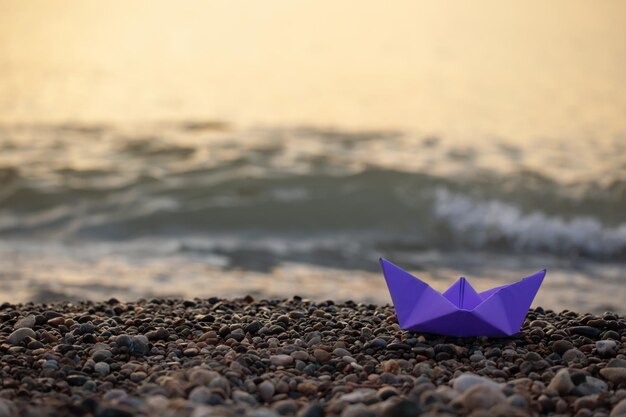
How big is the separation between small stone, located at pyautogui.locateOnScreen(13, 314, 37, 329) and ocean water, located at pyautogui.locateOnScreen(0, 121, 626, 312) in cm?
254

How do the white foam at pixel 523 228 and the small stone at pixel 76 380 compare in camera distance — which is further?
the white foam at pixel 523 228

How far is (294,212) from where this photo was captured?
10805mm

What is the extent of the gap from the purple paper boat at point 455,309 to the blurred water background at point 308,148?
3.00m

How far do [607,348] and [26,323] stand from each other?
8.38 ft

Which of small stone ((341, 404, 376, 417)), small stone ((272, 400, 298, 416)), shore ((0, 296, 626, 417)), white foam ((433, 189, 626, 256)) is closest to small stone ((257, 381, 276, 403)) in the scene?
shore ((0, 296, 626, 417))

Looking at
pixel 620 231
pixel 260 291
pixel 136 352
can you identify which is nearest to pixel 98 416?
pixel 136 352

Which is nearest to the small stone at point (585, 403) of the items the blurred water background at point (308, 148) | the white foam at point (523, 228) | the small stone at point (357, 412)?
the small stone at point (357, 412)

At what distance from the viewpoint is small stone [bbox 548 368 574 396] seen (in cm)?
320

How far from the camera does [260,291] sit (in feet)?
23.5

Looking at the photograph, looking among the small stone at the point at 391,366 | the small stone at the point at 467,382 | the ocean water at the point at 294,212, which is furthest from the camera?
the ocean water at the point at 294,212

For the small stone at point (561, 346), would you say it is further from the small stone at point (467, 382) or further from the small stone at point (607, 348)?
the small stone at point (467, 382)

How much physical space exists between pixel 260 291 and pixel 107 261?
1845 millimetres

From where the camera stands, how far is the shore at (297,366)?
9.67 ft

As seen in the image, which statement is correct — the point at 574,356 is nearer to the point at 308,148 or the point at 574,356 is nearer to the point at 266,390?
the point at 266,390
